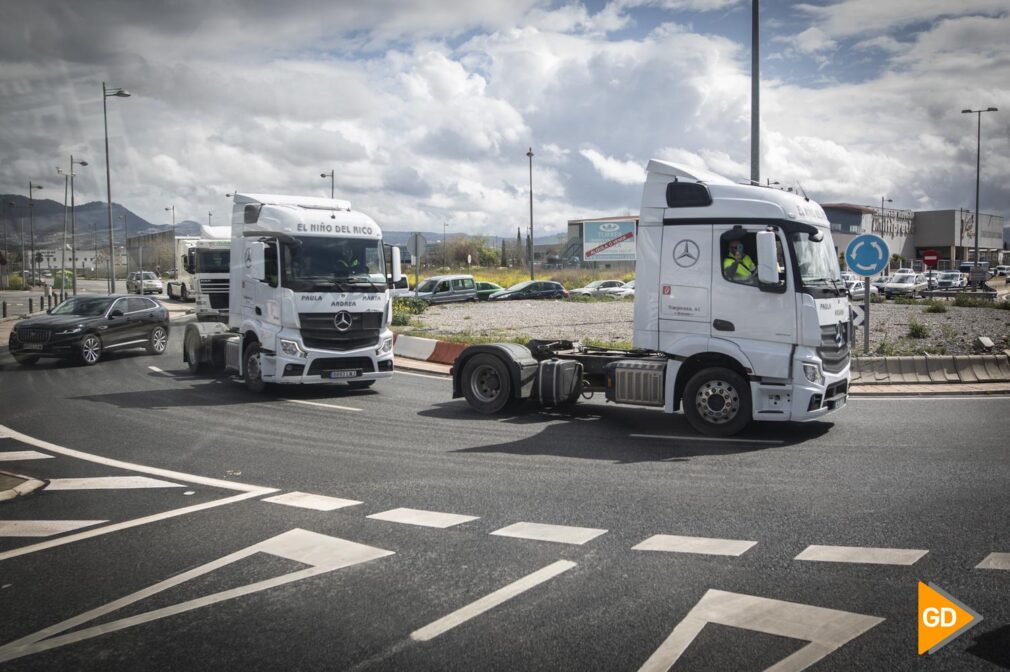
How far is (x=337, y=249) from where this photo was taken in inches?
520

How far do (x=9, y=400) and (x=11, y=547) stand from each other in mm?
8558

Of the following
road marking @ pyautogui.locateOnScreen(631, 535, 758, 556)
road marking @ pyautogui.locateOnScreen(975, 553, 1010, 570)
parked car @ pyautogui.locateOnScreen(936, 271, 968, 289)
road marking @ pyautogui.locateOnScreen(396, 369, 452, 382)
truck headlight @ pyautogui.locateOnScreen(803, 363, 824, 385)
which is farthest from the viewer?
parked car @ pyautogui.locateOnScreen(936, 271, 968, 289)

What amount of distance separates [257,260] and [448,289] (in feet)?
88.4

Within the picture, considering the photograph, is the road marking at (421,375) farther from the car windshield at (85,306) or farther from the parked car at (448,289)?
the parked car at (448,289)

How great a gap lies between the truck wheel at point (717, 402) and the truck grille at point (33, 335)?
568 inches

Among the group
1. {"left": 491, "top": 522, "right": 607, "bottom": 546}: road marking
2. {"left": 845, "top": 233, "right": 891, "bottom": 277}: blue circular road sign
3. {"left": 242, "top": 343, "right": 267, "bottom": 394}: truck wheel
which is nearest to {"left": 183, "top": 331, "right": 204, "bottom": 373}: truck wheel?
{"left": 242, "top": 343, "right": 267, "bottom": 394}: truck wheel

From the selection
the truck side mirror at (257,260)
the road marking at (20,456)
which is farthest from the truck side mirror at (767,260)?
the road marking at (20,456)

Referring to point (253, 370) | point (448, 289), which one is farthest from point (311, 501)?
point (448, 289)

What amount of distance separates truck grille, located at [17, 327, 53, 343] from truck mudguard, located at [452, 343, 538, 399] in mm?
11038

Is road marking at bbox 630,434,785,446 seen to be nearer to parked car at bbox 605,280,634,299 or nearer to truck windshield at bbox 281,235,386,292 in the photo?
truck windshield at bbox 281,235,386,292

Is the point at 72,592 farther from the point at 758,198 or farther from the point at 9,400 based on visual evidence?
the point at 9,400

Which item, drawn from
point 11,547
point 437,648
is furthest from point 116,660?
point 11,547

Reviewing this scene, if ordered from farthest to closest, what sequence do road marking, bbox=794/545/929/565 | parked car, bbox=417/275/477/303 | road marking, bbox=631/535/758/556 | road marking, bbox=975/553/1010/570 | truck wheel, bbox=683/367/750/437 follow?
1. parked car, bbox=417/275/477/303
2. truck wheel, bbox=683/367/750/437
3. road marking, bbox=631/535/758/556
4. road marking, bbox=794/545/929/565
5. road marking, bbox=975/553/1010/570

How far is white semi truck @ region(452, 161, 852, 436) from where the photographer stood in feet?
29.8
